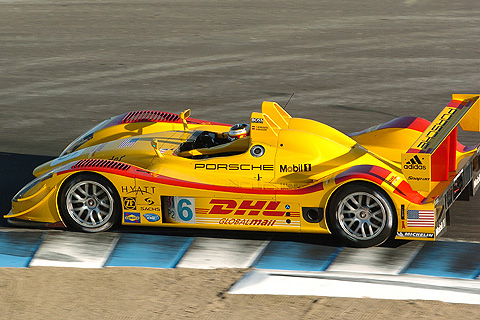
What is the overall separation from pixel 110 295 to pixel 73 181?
6.31 feet

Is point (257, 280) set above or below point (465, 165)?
below

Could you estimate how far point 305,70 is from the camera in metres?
19.9

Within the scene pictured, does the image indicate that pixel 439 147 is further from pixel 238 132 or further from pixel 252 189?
pixel 238 132

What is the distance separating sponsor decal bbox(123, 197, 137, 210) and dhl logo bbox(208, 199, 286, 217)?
2.94 feet

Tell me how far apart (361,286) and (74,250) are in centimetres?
333

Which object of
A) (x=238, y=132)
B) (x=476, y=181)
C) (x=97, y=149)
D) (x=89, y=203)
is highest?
(x=238, y=132)

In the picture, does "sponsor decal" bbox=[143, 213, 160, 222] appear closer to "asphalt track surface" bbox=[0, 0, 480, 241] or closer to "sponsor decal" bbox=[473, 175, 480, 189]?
"asphalt track surface" bbox=[0, 0, 480, 241]

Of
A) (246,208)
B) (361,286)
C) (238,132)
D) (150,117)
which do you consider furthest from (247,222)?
(150,117)

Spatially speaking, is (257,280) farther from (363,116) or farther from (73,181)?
(363,116)

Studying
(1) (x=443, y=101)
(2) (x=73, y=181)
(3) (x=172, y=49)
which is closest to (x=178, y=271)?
(2) (x=73, y=181)

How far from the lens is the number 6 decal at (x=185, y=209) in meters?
8.94

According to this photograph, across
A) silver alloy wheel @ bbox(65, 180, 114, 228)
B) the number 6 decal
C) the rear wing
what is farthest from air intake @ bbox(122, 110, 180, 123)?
the rear wing

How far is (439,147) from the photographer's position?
28.9ft

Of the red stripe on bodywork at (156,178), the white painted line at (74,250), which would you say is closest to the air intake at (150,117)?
the red stripe on bodywork at (156,178)
